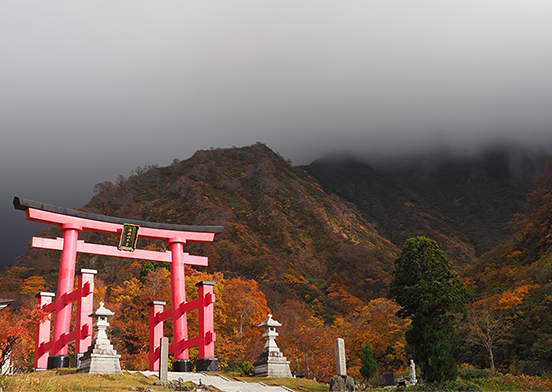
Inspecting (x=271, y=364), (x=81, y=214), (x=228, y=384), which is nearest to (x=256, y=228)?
(x=81, y=214)

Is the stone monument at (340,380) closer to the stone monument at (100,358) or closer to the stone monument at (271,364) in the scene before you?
the stone monument at (271,364)

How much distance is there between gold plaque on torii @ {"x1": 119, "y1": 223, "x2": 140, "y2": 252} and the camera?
19.3 metres

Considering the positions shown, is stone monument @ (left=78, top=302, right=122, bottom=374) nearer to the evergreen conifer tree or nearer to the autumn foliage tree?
the evergreen conifer tree

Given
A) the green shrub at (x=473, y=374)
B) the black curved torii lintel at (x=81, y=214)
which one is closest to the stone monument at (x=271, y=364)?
the black curved torii lintel at (x=81, y=214)

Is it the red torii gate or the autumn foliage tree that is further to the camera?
the autumn foliage tree

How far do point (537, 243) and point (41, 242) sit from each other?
42.3 meters

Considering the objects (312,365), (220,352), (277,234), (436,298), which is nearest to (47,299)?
(220,352)

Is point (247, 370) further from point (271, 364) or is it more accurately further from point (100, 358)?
point (100, 358)

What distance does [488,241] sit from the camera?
3632 inches

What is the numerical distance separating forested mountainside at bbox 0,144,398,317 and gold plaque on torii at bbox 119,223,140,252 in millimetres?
30640

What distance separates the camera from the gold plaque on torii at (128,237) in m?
19.3

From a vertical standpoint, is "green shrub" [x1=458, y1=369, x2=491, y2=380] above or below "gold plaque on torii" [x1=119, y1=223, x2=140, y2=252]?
below

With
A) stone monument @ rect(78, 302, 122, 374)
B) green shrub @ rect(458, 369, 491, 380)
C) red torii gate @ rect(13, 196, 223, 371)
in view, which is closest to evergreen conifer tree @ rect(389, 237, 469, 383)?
green shrub @ rect(458, 369, 491, 380)

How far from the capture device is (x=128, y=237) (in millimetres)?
19438
